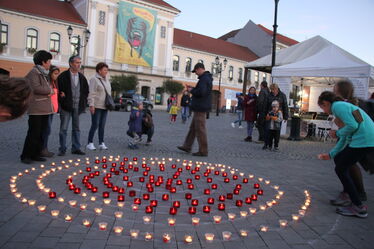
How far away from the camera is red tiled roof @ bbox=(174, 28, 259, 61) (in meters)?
48.8

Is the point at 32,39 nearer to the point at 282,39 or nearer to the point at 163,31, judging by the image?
the point at 163,31

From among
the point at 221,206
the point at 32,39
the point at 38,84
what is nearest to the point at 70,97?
the point at 38,84

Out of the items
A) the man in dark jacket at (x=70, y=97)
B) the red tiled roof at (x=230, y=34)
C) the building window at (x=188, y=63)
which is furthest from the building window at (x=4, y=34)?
the red tiled roof at (x=230, y=34)

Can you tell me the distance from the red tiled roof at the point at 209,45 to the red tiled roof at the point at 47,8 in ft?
46.0

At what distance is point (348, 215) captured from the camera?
4297mm

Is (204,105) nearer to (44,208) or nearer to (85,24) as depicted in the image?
(44,208)

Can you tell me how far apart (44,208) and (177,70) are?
145 ft

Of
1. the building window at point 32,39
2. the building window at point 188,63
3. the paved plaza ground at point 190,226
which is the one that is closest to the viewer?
the paved plaza ground at point 190,226

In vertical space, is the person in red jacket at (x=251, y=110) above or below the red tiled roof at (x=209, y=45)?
below

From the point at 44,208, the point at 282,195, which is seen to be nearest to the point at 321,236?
the point at 282,195

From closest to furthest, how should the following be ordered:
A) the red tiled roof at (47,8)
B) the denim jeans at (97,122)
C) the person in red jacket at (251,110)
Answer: the denim jeans at (97,122), the person in red jacket at (251,110), the red tiled roof at (47,8)

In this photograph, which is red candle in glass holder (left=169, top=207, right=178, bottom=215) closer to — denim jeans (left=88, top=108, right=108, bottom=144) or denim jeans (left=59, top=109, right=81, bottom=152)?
denim jeans (left=59, top=109, right=81, bottom=152)

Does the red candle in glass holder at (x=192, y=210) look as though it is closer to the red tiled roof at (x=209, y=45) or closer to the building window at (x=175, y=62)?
the building window at (x=175, y=62)

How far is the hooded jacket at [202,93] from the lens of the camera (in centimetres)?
803
